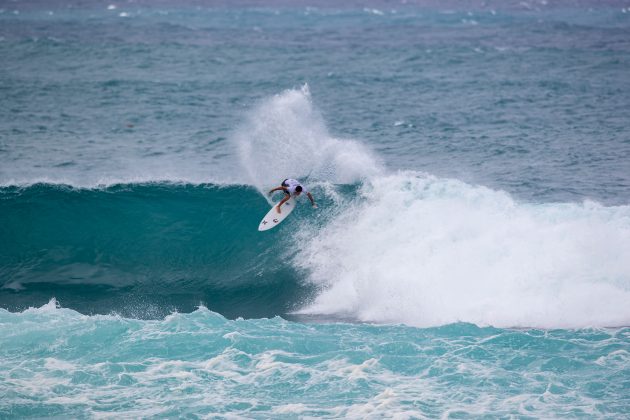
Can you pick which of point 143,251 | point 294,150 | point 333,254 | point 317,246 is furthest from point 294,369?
point 294,150

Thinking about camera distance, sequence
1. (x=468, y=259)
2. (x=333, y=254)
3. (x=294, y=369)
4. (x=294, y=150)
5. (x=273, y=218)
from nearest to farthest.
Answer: (x=294, y=369), (x=468, y=259), (x=333, y=254), (x=273, y=218), (x=294, y=150)

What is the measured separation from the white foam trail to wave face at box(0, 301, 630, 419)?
3.15ft

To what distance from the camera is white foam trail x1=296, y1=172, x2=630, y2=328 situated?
17.0m

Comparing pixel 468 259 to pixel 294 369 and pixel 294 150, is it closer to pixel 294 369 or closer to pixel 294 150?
pixel 294 369

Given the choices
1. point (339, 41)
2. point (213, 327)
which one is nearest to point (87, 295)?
point (213, 327)

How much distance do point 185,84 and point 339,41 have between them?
581 inches

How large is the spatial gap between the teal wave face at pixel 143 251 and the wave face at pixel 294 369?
5.40 ft

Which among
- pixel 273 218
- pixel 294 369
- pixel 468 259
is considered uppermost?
pixel 273 218

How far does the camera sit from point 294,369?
47.3 ft

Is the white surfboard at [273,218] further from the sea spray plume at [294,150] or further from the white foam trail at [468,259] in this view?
the sea spray plume at [294,150]

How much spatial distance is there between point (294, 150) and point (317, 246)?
3.85 meters

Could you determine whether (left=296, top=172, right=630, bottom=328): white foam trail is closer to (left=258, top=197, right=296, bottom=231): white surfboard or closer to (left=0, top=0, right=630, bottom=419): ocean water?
(left=0, top=0, right=630, bottom=419): ocean water

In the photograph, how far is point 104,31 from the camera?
5003 centimetres

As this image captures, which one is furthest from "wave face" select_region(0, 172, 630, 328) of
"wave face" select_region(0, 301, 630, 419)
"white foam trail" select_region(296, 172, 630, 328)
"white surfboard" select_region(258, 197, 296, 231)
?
"wave face" select_region(0, 301, 630, 419)
